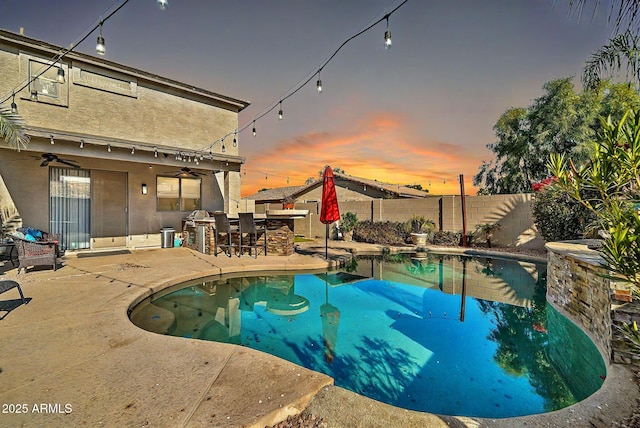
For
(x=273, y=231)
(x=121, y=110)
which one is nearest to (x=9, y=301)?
(x=273, y=231)

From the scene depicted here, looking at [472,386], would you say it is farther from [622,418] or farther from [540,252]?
[540,252]

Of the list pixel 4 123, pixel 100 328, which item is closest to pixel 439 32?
pixel 100 328

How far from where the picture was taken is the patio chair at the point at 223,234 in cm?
891

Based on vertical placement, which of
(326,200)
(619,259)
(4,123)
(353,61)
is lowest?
(619,259)

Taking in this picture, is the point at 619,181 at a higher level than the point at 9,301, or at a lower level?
higher

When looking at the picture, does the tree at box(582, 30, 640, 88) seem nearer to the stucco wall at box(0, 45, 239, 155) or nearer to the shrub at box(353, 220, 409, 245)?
the shrub at box(353, 220, 409, 245)

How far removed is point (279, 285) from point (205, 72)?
8.71 metres

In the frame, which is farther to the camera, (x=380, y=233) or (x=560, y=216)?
(x=380, y=233)

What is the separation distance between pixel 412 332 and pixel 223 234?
7.12 meters

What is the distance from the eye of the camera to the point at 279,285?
7.03m

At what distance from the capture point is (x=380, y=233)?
46.6 feet

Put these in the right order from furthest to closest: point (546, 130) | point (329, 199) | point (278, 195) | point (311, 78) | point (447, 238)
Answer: point (278, 195)
point (546, 130)
point (447, 238)
point (329, 199)
point (311, 78)

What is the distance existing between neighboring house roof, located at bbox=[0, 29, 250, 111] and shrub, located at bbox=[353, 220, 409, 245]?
27.4ft

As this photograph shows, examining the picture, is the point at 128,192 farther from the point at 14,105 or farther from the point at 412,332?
the point at 412,332
